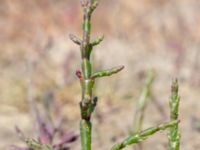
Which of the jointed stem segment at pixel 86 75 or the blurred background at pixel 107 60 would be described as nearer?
the jointed stem segment at pixel 86 75

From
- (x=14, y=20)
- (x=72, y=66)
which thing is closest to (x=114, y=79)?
(x=72, y=66)

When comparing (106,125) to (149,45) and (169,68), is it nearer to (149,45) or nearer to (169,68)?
(169,68)

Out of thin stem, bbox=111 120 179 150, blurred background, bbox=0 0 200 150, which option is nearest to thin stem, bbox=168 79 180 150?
thin stem, bbox=111 120 179 150

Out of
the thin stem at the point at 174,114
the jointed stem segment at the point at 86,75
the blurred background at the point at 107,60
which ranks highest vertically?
the jointed stem segment at the point at 86,75

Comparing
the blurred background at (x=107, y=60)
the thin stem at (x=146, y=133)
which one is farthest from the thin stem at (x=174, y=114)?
the blurred background at (x=107, y=60)

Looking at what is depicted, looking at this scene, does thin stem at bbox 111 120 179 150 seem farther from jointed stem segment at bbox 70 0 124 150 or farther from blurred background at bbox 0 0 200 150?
blurred background at bbox 0 0 200 150

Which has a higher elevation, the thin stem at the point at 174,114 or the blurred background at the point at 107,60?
the thin stem at the point at 174,114

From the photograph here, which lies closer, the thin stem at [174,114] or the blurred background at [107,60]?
the thin stem at [174,114]

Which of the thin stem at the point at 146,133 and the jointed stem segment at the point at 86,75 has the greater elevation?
the jointed stem segment at the point at 86,75

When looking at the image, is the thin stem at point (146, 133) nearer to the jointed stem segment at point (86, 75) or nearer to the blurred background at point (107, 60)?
the jointed stem segment at point (86, 75)
